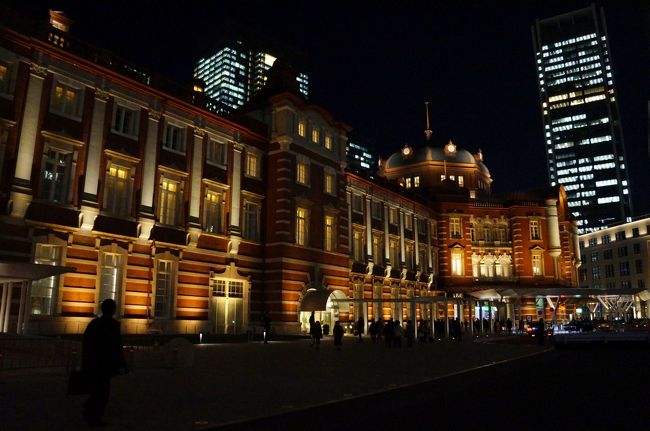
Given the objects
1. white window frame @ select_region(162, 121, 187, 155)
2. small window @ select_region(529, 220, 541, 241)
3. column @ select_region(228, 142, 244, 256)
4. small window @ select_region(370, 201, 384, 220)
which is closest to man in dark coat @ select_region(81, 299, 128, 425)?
white window frame @ select_region(162, 121, 187, 155)

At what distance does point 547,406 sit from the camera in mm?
10461

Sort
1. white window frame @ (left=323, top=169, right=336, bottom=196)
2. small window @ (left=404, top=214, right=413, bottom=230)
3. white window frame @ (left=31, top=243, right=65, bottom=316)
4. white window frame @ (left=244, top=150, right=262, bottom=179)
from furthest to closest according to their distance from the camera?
small window @ (left=404, top=214, right=413, bottom=230)
white window frame @ (left=323, top=169, right=336, bottom=196)
white window frame @ (left=244, top=150, right=262, bottom=179)
white window frame @ (left=31, top=243, right=65, bottom=316)

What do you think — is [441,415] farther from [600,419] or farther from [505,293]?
[505,293]

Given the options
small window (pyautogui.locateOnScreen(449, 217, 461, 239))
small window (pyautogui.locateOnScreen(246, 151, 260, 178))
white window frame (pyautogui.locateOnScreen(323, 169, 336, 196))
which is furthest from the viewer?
small window (pyautogui.locateOnScreen(449, 217, 461, 239))

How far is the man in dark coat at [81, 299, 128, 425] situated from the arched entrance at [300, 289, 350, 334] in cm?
2653

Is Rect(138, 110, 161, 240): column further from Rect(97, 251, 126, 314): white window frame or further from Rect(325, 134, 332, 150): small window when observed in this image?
Rect(325, 134, 332, 150): small window

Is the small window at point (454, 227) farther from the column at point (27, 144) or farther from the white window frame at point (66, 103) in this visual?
the column at point (27, 144)

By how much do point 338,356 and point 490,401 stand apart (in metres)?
12.0

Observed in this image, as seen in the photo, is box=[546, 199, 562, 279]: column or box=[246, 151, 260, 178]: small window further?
box=[546, 199, 562, 279]: column

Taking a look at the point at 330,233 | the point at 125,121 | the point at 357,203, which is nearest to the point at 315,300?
the point at 330,233

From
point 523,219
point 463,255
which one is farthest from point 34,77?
point 523,219

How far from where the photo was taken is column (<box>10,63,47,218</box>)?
23.4m

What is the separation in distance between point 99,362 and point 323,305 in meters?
27.3

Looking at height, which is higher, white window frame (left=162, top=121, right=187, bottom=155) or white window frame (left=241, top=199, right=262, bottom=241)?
white window frame (left=162, top=121, right=187, bottom=155)
